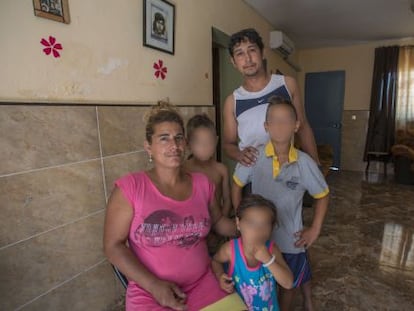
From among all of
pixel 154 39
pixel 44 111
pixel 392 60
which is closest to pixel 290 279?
pixel 44 111

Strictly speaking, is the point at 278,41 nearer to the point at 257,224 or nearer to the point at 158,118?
the point at 158,118

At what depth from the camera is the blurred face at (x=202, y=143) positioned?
4.72 ft

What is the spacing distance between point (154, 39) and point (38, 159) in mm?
1087

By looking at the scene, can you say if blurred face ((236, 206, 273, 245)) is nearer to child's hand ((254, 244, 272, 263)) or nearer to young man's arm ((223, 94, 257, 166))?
child's hand ((254, 244, 272, 263))

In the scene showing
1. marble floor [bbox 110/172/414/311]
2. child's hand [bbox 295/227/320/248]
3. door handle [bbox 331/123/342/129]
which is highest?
door handle [bbox 331/123/342/129]

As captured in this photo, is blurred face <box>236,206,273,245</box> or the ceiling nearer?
blurred face <box>236,206,273,245</box>

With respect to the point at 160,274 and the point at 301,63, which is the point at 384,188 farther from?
the point at 160,274

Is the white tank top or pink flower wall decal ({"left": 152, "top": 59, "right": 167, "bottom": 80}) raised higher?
pink flower wall decal ({"left": 152, "top": 59, "right": 167, "bottom": 80})

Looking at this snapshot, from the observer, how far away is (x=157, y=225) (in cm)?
96

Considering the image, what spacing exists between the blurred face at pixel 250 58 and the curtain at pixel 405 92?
4.76 meters

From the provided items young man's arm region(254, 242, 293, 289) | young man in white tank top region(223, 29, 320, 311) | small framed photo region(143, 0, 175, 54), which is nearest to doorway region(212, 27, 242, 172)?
small framed photo region(143, 0, 175, 54)

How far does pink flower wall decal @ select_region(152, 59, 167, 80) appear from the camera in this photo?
1.91m

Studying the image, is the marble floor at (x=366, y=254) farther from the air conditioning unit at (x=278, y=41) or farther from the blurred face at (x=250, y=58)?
the air conditioning unit at (x=278, y=41)

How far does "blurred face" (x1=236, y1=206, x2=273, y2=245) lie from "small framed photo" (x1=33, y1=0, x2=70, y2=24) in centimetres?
122
